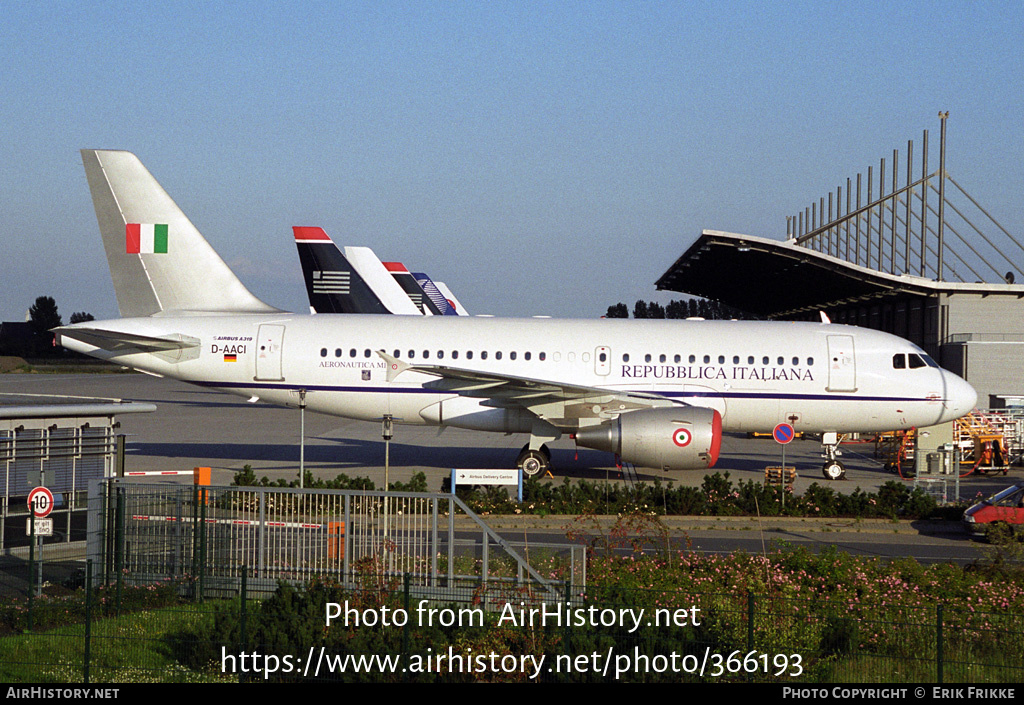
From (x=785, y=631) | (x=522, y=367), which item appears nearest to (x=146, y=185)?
(x=522, y=367)

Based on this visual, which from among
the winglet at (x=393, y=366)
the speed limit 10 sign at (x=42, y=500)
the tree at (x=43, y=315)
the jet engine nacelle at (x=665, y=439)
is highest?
the tree at (x=43, y=315)

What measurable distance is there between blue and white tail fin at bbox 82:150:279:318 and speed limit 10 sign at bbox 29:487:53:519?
44.2 feet

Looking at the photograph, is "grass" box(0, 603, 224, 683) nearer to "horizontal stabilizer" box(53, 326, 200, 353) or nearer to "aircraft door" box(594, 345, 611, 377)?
"horizontal stabilizer" box(53, 326, 200, 353)

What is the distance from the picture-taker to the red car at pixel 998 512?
62.5 feet

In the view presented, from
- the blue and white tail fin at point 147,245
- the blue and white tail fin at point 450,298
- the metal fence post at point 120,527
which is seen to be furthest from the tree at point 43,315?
the metal fence post at point 120,527

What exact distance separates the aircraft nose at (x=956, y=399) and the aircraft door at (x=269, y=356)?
1764cm

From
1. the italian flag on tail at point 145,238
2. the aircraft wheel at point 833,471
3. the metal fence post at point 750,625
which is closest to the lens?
the metal fence post at point 750,625

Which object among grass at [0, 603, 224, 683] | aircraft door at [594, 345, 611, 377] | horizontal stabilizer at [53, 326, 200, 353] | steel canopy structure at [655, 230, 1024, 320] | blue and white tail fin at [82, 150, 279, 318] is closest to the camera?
grass at [0, 603, 224, 683]

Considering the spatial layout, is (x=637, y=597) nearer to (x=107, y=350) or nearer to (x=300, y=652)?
(x=300, y=652)

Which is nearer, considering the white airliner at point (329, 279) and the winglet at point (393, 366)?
the winglet at point (393, 366)

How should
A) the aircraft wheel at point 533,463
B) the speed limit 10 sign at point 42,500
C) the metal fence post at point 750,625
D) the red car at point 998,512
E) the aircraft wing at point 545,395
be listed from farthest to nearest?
the aircraft wheel at point 533,463 → the aircraft wing at point 545,395 → the red car at point 998,512 → the speed limit 10 sign at point 42,500 → the metal fence post at point 750,625

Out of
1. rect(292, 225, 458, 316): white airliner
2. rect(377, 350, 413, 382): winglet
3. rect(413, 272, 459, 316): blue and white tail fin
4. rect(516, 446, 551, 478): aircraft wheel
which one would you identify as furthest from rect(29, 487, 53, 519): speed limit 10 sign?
rect(413, 272, 459, 316): blue and white tail fin

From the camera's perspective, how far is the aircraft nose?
2612 cm

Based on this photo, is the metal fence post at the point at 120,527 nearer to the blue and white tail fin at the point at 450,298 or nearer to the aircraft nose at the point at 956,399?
the aircraft nose at the point at 956,399
